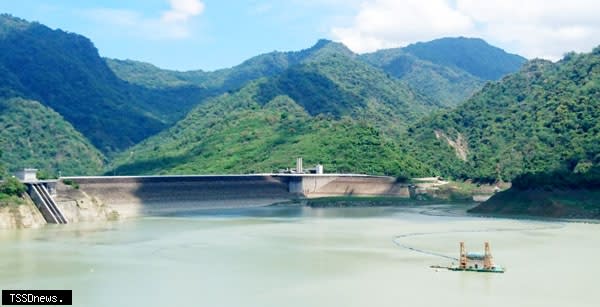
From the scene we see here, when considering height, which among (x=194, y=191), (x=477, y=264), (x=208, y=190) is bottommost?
(x=477, y=264)

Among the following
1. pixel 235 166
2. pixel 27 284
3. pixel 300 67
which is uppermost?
pixel 300 67

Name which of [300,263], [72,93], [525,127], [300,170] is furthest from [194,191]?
[72,93]

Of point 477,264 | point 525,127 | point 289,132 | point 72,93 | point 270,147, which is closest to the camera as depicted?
point 477,264

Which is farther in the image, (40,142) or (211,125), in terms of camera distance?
(211,125)

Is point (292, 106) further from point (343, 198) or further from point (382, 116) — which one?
point (343, 198)

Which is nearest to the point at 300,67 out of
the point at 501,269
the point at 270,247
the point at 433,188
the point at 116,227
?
the point at 433,188

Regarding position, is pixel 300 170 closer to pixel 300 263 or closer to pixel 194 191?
pixel 194 191

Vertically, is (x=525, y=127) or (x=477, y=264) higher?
(x=525, y=127)
